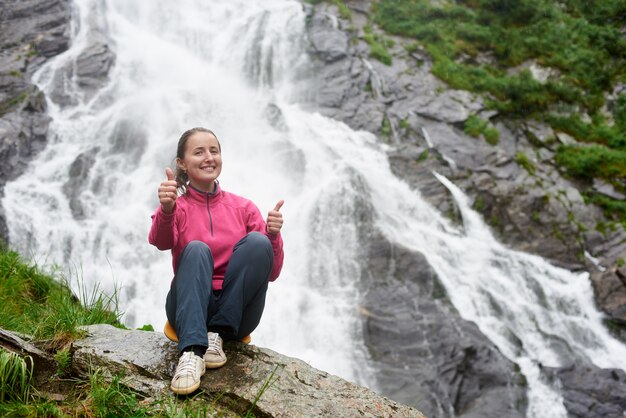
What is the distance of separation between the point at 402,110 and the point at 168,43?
8224 millimetres

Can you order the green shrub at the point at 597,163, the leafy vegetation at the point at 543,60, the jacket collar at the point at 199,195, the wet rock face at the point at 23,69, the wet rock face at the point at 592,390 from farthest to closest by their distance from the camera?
the leafy vegetation at the point at 543,60 → the green shrub at the point at 597,163 → the wet rock face at the point at 23,69 → the wet rock face at the point at 592,390 → the jacket collar at the point at 199,195

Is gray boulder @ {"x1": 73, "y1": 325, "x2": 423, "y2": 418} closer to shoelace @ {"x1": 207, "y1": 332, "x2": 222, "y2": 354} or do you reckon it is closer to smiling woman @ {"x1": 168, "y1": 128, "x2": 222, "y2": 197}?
shoelace @ {"x1": 207, "y1": 332, "x2": 222, "y2": 354}

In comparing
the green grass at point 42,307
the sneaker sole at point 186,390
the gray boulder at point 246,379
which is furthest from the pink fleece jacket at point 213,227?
the green grass at point 42,307

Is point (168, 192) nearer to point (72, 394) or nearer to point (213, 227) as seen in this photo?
point (213, 227)

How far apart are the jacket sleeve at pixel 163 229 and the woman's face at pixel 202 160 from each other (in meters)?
0.34

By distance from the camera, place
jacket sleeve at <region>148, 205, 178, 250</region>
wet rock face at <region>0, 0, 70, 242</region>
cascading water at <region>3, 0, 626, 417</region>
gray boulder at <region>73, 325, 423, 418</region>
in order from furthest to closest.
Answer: wet rock face at <region>0, 0, 70, 242</region> < cascading water at <region>3, 0, 626, 417</region> < jacket sleeve at <region>148, 205, 178, 250</region> < gray boulder at <region>73, 325, 423, 418</region>

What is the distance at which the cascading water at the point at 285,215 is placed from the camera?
8.54 metres

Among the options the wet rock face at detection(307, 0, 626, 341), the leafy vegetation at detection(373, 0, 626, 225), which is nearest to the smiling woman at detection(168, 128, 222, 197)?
the wet rock face at detection(307, 0, 626, 341)

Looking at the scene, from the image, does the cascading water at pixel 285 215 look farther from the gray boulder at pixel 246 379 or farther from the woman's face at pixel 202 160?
the woman's face at pixel 202 160

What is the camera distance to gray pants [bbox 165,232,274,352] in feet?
8.93

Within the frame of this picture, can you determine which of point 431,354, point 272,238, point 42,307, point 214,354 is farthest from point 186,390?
point 431,354

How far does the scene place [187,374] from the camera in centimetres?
250

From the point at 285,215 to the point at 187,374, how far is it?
788 cm

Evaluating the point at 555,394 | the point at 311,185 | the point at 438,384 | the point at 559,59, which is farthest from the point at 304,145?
the point at 559,59
